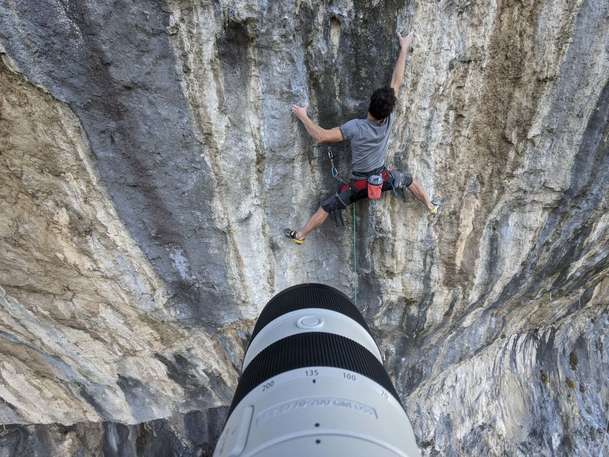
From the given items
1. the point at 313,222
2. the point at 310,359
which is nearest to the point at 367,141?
the point at 313,222

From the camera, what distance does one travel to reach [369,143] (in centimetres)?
311

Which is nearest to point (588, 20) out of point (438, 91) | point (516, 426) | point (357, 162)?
point (438, 91)

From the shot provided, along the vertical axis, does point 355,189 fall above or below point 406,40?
below

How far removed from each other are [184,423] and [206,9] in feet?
14.7

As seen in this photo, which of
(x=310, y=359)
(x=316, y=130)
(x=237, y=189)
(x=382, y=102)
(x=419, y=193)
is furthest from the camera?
(x=419, y=193)

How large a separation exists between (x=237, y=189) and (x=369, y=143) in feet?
3.59

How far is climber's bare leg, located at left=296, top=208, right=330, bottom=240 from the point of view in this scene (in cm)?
354

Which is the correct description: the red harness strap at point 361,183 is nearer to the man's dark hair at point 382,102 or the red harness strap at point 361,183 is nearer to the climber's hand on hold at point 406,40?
the man's dark hair at point 382,102

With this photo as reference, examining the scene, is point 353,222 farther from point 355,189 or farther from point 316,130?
point 316,130

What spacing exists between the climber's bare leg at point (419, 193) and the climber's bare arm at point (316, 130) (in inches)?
33.3

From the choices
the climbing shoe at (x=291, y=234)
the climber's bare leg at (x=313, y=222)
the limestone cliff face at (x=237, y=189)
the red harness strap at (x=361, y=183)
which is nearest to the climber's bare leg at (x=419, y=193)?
the limestone cliff face at (x=237, y=189)

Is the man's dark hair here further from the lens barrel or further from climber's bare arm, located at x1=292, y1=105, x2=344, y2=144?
the lens barrel

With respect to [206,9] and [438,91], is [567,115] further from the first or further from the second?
[206,9]

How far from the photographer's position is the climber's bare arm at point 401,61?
2951mm
